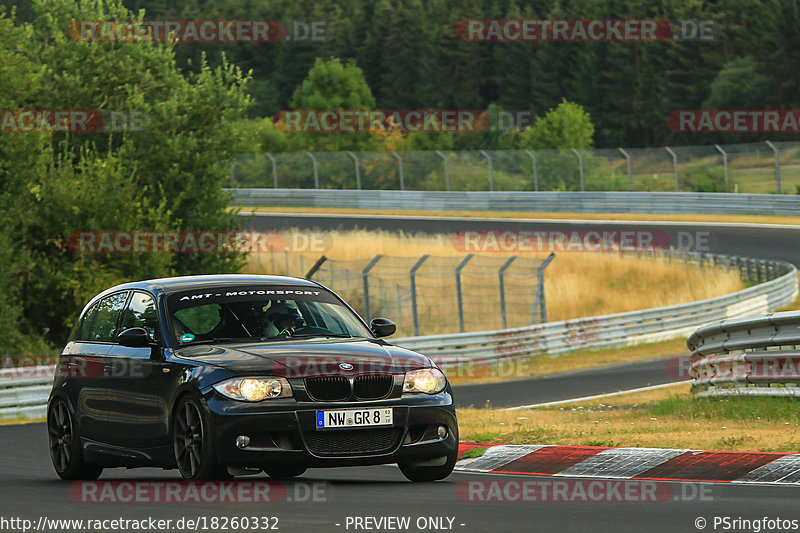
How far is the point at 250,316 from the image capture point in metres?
9.73

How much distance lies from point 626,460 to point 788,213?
38784mm

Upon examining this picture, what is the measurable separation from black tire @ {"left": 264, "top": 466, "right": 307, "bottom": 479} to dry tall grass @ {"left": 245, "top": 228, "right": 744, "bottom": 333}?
24326 mm

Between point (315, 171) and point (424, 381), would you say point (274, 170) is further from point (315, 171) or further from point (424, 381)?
point (424, 381)

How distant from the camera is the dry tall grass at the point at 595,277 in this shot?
35.6 m

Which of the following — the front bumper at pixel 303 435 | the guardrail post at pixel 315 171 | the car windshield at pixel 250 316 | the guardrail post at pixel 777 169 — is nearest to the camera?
the front bumper at pixel 303 435

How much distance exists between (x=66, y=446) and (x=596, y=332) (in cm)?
2025

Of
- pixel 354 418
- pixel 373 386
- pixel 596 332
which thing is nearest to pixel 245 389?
pixel 354 418

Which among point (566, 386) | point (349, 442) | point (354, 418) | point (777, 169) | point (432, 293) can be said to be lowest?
point (566, 386)

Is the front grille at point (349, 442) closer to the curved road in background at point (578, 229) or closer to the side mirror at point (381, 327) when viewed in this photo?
the side mirror at point (381, 327)

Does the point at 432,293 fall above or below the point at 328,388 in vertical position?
below

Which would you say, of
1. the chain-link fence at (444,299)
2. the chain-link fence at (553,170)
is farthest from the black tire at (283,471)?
the chain-link fence at (553,170)

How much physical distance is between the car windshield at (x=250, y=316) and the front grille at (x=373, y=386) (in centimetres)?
93

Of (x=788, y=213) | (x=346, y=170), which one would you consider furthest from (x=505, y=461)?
(x=346, y=170)

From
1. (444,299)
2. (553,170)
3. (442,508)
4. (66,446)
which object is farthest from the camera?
(553,170)
